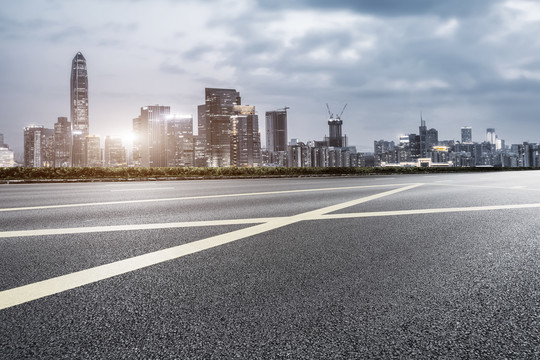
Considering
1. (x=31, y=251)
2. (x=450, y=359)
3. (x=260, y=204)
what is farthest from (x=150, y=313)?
(x=260, y=204)

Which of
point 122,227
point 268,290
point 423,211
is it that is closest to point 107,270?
point 268,290

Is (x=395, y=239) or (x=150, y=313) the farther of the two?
(x=395, y=239)

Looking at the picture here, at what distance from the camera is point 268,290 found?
11.3 feet

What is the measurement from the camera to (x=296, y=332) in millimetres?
2580

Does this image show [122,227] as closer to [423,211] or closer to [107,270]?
[107,270]

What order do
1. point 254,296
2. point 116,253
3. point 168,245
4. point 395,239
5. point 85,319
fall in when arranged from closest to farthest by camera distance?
point 85,319 → point 254,296 → point 116,253 → point 168,245 → point 395,239

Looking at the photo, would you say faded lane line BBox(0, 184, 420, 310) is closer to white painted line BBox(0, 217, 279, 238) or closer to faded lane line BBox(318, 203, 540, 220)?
white painted line BBox(0, 217, 279, 238)

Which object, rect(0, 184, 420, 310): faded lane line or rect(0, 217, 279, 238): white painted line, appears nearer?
rect(0, 184, 420, 310): faded lane line

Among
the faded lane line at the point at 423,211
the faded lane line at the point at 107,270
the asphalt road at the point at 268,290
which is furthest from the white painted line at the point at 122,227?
the faded lane line at the point at 423,211

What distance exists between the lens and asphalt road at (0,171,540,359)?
95.7 inches

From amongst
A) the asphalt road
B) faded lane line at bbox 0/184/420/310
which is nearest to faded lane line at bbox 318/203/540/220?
the asphalt road

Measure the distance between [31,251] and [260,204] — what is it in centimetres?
595

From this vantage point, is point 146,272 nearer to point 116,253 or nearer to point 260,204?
point 116,253

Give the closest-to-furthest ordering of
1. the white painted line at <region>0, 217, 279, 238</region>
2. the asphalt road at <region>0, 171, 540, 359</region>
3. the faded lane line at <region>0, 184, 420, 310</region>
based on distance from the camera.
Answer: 1. the asphalt road at <region>0, 171, 540, 359</region>
2. the faded lane line at <region>0, 184, 420, 310</region>
3. the white painted line at <region>0, 217, 279, 238</region>
